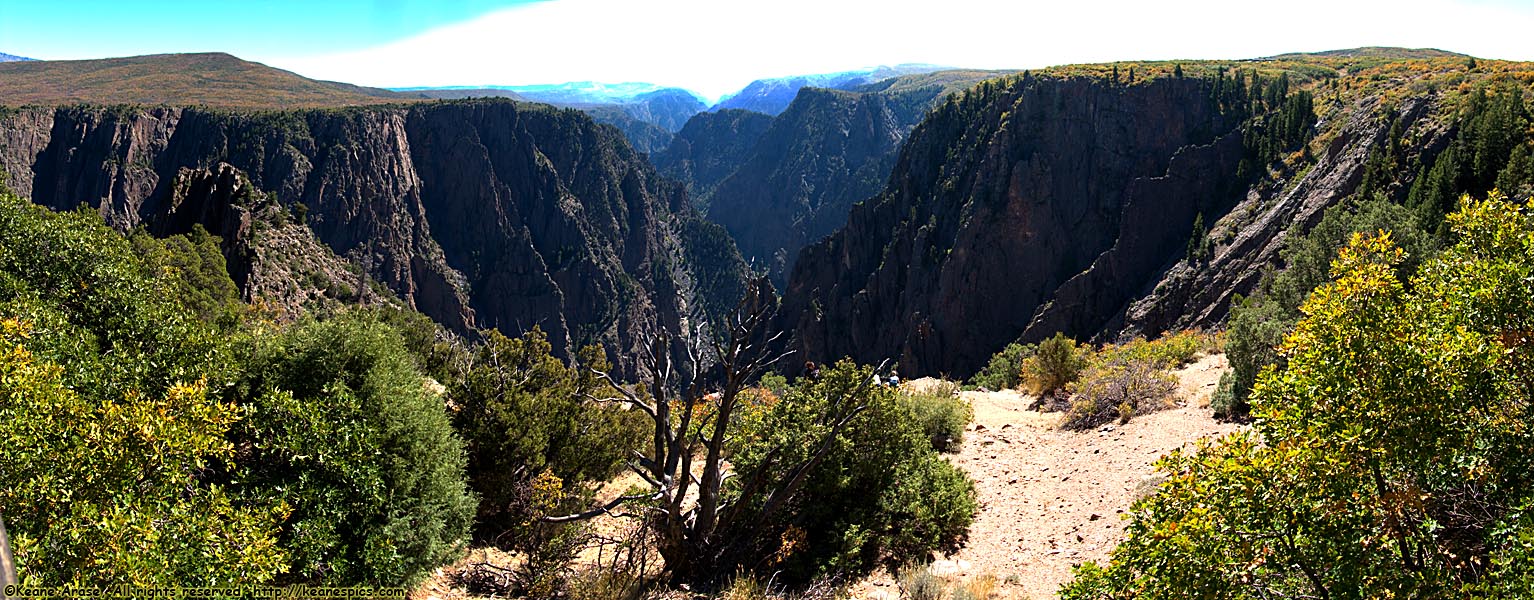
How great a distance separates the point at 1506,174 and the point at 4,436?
49.2 meters

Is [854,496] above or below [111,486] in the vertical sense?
below

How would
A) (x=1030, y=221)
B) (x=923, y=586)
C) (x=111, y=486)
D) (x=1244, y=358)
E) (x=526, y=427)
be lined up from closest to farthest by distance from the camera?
(x=111, y=486), (x=923, y=586), (x=526, y=427), (x=1244, y=358), (x=1030, y=221)

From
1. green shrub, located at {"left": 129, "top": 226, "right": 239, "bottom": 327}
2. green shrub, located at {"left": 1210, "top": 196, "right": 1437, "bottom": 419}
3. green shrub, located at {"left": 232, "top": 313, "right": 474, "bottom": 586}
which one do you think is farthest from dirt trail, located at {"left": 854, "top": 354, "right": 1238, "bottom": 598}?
green shrub, located at {"left": 129, "top": 226, "right": 239, "bottom": 327}

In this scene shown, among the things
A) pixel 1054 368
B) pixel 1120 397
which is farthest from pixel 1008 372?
pixel 1120 397

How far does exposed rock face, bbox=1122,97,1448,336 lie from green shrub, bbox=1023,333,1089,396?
75.4ft

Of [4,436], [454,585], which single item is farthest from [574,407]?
[4,436]

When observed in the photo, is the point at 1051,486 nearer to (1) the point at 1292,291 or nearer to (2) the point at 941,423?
(2) the point at 941,423

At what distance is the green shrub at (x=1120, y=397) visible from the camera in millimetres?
18781

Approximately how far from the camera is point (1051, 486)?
14656mm

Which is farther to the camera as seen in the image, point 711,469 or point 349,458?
point 711,469

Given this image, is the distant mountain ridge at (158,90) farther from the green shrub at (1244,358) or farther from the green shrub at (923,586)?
the green shrub at (923,586)

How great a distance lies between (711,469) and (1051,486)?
7.46 m

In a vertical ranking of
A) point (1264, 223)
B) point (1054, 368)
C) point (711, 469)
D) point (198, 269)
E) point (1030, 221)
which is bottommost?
point (1030, 221)

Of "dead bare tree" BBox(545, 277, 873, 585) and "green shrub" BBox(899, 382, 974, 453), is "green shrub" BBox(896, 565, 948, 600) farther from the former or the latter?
"green shrub" BBox(899, 382, 974, 453)
